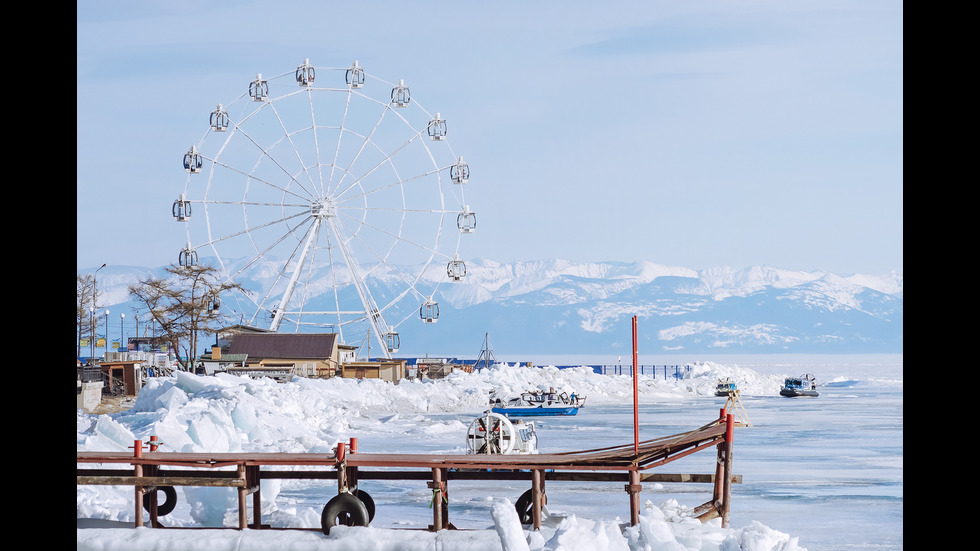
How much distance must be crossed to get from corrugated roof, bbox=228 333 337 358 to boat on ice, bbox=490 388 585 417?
1253 cm

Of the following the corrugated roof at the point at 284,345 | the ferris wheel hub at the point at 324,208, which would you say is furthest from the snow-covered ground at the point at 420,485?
the ferris wheel hub at the point at 324,208

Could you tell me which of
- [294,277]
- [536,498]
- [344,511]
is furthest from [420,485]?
[294,277]

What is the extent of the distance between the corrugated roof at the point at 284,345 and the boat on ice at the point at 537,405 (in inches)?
493

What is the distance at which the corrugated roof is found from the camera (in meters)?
63.8

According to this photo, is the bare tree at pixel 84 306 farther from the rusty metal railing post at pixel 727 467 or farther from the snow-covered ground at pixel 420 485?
the rusty metal railing post at pixel 727 467

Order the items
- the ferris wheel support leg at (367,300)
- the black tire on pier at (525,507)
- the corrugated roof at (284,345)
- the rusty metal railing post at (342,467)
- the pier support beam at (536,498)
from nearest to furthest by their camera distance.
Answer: the pier support beam at (536,498) → the rusty metal railing post at (342,467) → the black tire on pier at (525,507) → the ferris wheel support leg at (367,300) → the corrugated roof at (284,345)

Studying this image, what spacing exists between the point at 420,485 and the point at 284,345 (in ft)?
133

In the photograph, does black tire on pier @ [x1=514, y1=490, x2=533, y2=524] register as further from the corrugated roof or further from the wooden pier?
the corrugated roof

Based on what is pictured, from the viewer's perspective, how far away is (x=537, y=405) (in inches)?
2280

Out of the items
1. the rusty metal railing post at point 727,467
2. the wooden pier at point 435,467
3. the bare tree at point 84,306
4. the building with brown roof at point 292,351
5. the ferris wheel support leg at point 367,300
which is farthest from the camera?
the bare tree at point 84,306

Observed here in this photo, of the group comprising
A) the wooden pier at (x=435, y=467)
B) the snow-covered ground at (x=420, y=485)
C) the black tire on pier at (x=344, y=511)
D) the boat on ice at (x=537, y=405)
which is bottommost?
the boat on ice at (x=537, y=405)

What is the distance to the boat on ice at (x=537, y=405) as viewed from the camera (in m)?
56.3

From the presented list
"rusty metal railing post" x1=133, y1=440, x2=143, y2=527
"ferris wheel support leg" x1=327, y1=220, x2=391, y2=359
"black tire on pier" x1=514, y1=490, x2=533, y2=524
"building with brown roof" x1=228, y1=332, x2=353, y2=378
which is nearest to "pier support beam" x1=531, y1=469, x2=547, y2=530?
"black tire on pier" x1=514, y1=490, x2=533, y2=524

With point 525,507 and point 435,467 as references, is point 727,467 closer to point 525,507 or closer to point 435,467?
point 525,507
